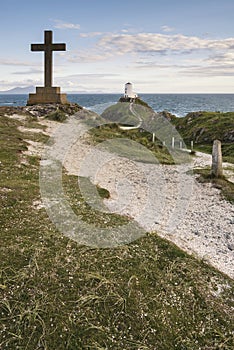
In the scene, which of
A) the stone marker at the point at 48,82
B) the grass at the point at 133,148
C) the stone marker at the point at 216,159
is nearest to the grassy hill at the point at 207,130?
the grass at the point at 133,148

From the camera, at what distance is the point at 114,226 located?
1339 centimetres

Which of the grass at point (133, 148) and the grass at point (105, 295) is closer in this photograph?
the grass at point (105, 295)

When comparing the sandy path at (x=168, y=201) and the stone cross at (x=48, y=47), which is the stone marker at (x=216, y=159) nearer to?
the sandy path at (x=168, y=201)

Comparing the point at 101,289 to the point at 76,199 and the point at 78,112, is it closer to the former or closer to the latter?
the point at 76,199

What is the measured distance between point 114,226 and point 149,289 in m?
3.84

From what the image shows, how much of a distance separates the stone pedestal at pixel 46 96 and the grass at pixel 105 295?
98.4 ft

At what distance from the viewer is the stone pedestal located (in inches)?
1596

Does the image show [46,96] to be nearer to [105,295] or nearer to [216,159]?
[216,159]

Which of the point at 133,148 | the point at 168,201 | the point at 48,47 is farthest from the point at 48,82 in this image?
the point at 168,201

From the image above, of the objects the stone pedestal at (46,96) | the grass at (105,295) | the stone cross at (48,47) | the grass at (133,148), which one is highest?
the stone cross at (48,47)

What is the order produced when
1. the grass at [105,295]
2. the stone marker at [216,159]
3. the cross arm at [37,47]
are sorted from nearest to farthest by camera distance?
the grass at [105,295] < the stone marker at [216,159] < the cross arm at [37,47]

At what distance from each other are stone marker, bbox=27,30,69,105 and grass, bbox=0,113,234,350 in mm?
29270

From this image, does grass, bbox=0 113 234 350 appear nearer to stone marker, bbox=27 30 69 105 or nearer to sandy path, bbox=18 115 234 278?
sandy path, bbox=18 115 234 278

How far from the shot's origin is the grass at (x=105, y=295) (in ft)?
27.2
